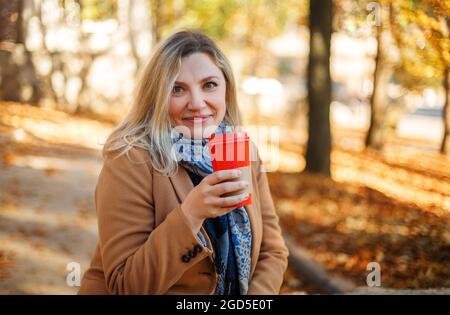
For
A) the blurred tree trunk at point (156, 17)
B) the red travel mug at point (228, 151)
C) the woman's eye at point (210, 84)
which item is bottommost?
the red travel mug at point (228, 151)

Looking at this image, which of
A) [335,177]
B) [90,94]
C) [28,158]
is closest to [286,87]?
[90,94]

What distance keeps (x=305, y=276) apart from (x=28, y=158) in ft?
12.6

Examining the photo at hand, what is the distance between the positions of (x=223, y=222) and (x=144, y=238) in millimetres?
257

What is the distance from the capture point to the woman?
64.8 inches

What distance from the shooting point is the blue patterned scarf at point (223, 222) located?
1805mm

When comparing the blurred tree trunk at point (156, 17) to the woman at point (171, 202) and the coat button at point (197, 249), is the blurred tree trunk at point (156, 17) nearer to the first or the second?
the woman at point (171, 202)

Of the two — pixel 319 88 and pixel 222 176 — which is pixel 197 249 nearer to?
pixel 222 176

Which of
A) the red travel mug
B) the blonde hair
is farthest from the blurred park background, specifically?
the red travel mug

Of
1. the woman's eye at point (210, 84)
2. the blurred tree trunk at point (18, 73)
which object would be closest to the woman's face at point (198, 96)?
the woman's eye at point (210, 84)

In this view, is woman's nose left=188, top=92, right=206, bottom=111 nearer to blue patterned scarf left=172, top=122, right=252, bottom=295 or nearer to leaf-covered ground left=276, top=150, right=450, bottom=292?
blue patterned scarf left=172, top=122, right=252, bottom=295

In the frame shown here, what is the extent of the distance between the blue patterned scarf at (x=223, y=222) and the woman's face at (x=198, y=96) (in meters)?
0.04

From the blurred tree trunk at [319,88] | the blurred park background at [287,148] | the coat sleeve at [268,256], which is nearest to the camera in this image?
the coat sleeve at [268,256]

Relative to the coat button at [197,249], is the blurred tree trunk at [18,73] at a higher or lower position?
higher

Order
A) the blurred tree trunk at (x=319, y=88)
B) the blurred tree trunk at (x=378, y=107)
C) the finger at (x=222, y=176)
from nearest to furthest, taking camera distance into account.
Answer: the finger at (x=222, y=176) → the blurred tree trunk at (x=319, y=88) → the blurred tree trunk at (x=378, y=107)
